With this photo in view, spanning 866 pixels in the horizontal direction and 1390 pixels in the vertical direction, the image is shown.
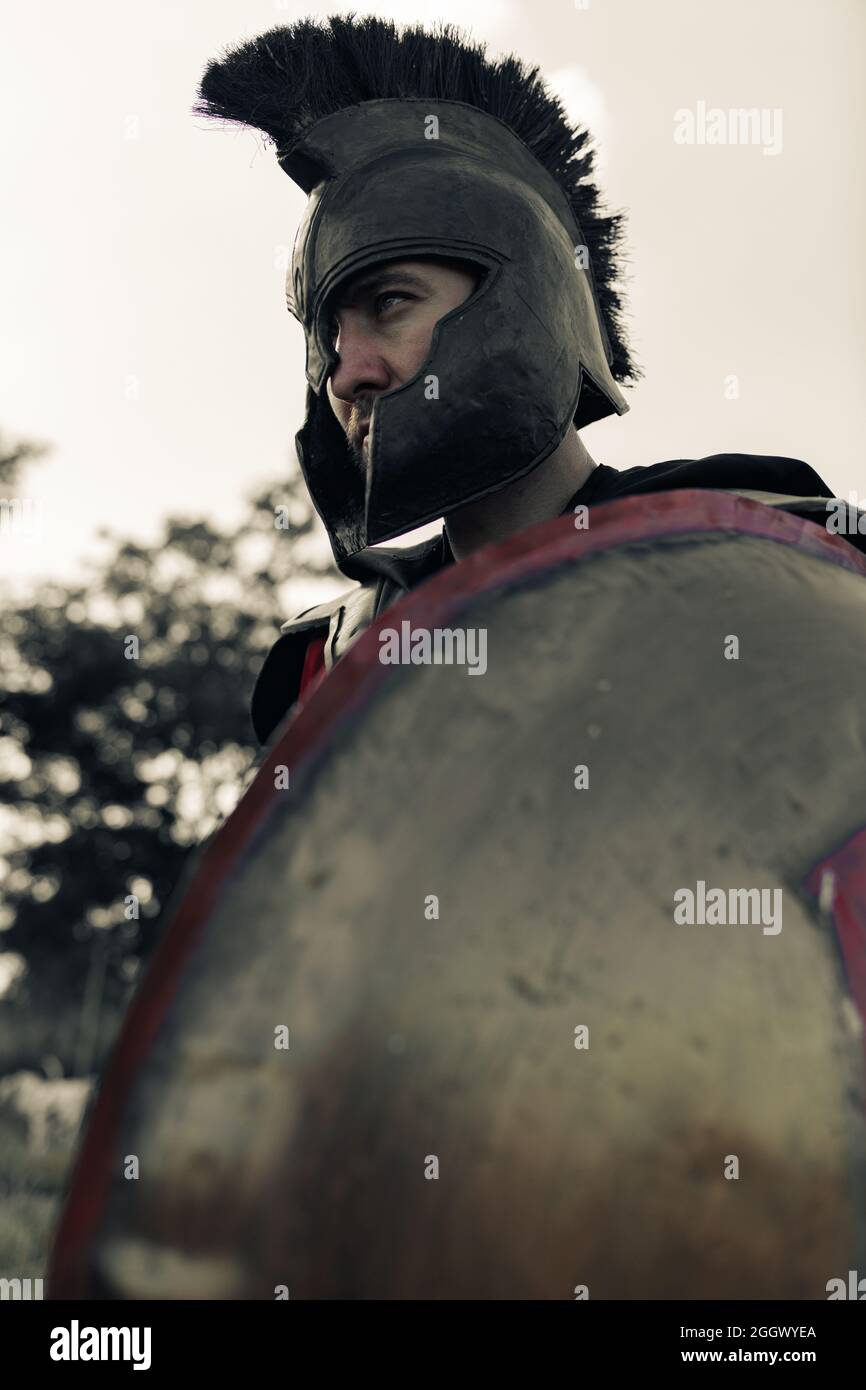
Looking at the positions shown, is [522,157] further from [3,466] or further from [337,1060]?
[3,466]

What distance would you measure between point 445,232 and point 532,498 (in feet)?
1.38

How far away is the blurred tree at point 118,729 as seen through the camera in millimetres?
20672

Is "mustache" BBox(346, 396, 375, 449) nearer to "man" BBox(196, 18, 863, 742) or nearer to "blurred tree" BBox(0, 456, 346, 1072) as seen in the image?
"man" BBox(196, 18, 863, 742)

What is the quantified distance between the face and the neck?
220 millimetres

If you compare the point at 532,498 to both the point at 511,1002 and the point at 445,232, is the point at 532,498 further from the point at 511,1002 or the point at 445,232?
the point at 511,1002

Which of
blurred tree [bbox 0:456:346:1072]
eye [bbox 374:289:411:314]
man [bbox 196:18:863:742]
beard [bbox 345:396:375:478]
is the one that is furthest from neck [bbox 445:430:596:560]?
blurred tree [bbox 0:456:346:1072]

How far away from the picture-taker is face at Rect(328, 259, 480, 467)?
1946mm

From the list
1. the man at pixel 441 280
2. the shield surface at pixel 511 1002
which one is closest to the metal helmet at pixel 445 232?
the man at pixel 441 280

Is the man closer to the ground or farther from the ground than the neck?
farther from the ground

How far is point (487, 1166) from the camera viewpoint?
0.91 meters

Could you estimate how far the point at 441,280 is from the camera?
1.95 m

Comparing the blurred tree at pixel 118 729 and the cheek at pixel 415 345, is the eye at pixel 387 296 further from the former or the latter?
the blurred tree at pixel 118 729

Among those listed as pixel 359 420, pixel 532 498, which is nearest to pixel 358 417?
pixel 359 420
